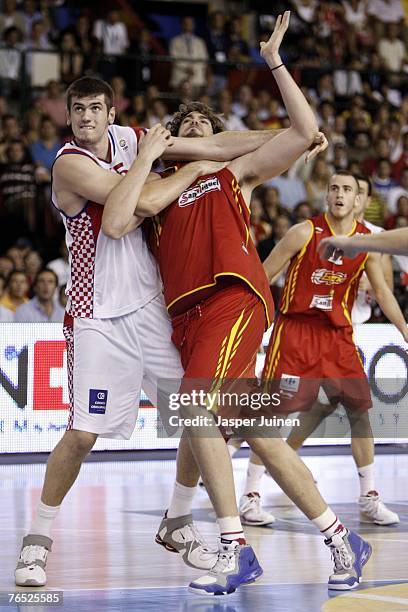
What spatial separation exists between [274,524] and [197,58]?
35.9 feet

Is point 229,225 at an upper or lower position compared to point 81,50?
lower

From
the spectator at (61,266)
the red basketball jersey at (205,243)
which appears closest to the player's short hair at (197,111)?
the red basketball jersey at (205,243)

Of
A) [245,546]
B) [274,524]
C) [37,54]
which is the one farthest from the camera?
[37,54]

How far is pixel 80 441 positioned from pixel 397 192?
1121 centimetres

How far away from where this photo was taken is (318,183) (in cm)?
1538

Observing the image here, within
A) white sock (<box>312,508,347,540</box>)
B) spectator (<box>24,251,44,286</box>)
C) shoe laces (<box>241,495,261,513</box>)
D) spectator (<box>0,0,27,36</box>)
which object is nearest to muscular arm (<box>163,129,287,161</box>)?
white sock (<box>312,508,347,540</box>)

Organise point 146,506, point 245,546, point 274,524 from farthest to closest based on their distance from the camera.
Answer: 1. point 146,506
2. point 274,524
3. point 245,546

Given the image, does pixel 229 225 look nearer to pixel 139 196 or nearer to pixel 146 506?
pixel 139 196

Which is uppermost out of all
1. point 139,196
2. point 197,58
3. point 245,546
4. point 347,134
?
point 197,58

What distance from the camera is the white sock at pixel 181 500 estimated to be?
226 inches

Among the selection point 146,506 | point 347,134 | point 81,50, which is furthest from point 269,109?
point 146,506

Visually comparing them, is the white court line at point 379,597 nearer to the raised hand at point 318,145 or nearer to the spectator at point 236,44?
the raised hand at point 318,145

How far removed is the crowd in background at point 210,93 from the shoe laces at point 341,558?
252 inches

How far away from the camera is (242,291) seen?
5.30 m
